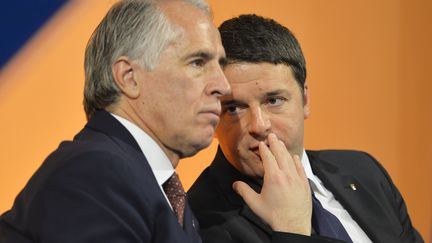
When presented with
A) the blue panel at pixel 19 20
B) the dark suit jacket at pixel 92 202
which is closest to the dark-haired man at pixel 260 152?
the dark suit jacket at pixel 92 202

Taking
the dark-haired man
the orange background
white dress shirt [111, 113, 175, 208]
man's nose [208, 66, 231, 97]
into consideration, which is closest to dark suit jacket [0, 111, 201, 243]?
white dress shirt [111, 113, 175, 208]

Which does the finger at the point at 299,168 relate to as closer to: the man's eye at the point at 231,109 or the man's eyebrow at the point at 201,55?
the man's eye at the point at 231,109

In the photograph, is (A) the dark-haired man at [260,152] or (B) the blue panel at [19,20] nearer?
(A) the dark-haired man at [260,152]

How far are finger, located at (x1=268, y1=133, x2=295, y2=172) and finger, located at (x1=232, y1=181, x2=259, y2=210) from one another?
8 centimetres

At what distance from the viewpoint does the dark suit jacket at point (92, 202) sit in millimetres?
1068

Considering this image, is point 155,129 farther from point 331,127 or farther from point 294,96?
point 331,127

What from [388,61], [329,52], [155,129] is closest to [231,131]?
[155,129]

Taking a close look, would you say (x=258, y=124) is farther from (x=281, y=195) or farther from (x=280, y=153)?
(x=281, y=195)

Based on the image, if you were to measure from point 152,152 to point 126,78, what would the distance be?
0.14 meters

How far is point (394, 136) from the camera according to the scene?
8.48ft

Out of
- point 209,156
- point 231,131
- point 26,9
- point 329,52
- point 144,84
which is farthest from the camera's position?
point 329,52

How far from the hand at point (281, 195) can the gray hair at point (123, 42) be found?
0.35m

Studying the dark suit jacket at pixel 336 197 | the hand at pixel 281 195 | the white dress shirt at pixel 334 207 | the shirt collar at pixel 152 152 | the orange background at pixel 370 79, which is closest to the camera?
the shirt collar at pixel 152 152

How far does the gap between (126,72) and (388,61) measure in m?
1.45
